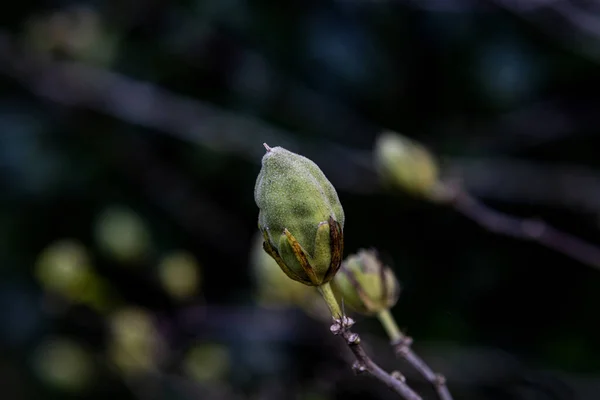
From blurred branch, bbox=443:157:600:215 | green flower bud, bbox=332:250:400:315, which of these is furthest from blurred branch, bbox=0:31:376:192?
green flower bud, bbox=332:250:400:315

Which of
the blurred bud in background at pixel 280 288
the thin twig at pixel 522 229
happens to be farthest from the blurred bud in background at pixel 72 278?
the thin twig at pixel 522 229

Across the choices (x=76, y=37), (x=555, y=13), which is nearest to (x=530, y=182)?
(x=555, y=13)

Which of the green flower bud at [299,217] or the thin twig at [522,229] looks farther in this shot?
the thin twig at [522,229]

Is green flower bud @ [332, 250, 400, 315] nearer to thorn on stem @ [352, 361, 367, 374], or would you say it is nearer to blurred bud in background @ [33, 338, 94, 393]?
thorn on stem @ [352, 361, 367, 374]

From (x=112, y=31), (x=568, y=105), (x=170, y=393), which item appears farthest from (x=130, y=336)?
(x=568, y=105)

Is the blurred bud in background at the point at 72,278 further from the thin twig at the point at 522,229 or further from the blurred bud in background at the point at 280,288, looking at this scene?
the thin twig at the point at 522,229

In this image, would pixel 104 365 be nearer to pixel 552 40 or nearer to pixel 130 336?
pixel 130 336
